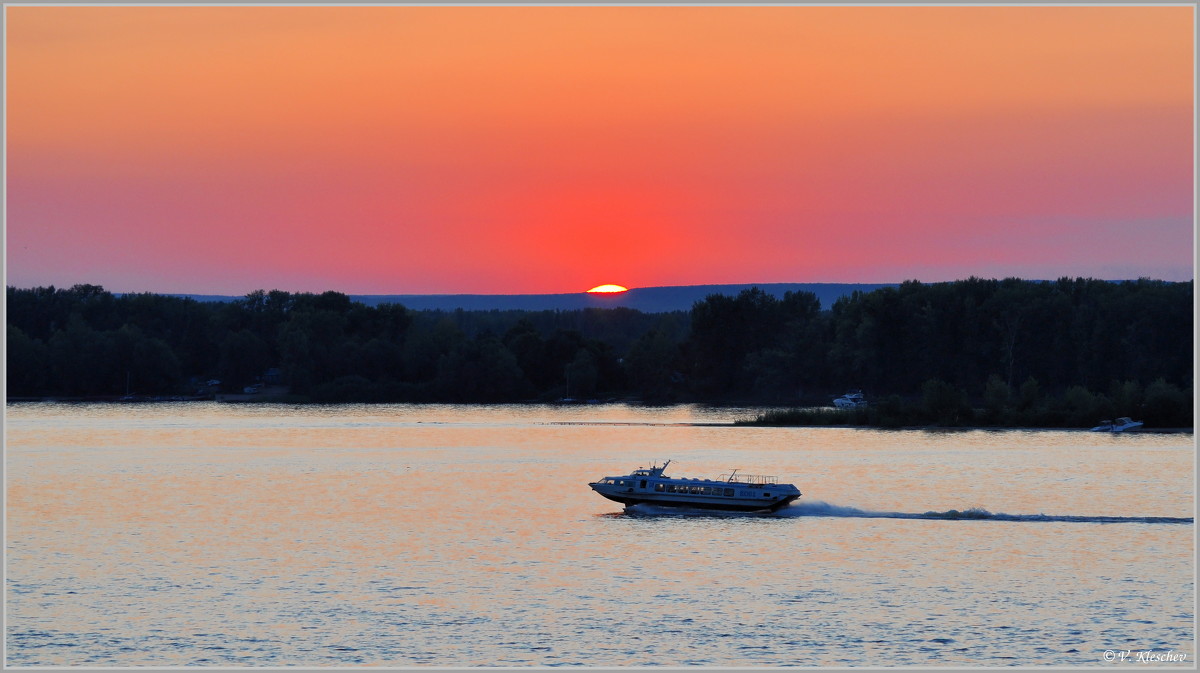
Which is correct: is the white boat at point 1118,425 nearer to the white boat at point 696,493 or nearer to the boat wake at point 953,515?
the boat wake at point 953,515

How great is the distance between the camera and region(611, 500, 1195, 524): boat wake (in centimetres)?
7856

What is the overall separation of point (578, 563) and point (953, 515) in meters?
27.7

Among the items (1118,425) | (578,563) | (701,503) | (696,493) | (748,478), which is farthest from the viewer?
(1118,425)

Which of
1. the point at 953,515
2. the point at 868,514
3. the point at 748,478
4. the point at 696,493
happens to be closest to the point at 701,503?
the point at 696,493

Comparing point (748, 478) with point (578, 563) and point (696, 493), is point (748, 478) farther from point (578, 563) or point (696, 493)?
point (578, 563)

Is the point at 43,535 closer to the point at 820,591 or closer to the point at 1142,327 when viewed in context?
the point at 820,591

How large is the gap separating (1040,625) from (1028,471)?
58766mm

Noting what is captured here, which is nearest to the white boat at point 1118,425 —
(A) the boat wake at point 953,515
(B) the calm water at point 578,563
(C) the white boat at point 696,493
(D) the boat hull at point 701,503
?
(B) the calm water at point 578,563

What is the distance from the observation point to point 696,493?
82188 mm

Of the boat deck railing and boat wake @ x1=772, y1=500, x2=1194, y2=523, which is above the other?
the boat deck railing

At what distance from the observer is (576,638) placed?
4925 centimetres

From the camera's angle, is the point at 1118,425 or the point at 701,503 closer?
the point at 701,503

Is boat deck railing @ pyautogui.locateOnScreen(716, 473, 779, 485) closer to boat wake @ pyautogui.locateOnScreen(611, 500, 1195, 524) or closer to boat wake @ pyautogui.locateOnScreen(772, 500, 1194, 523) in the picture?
boat wake @ pyautogui.locateOnScreen(772, 500, 1194, 523)

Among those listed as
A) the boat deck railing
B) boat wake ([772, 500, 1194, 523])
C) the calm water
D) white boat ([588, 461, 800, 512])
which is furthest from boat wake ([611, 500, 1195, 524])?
the boat deck railing
